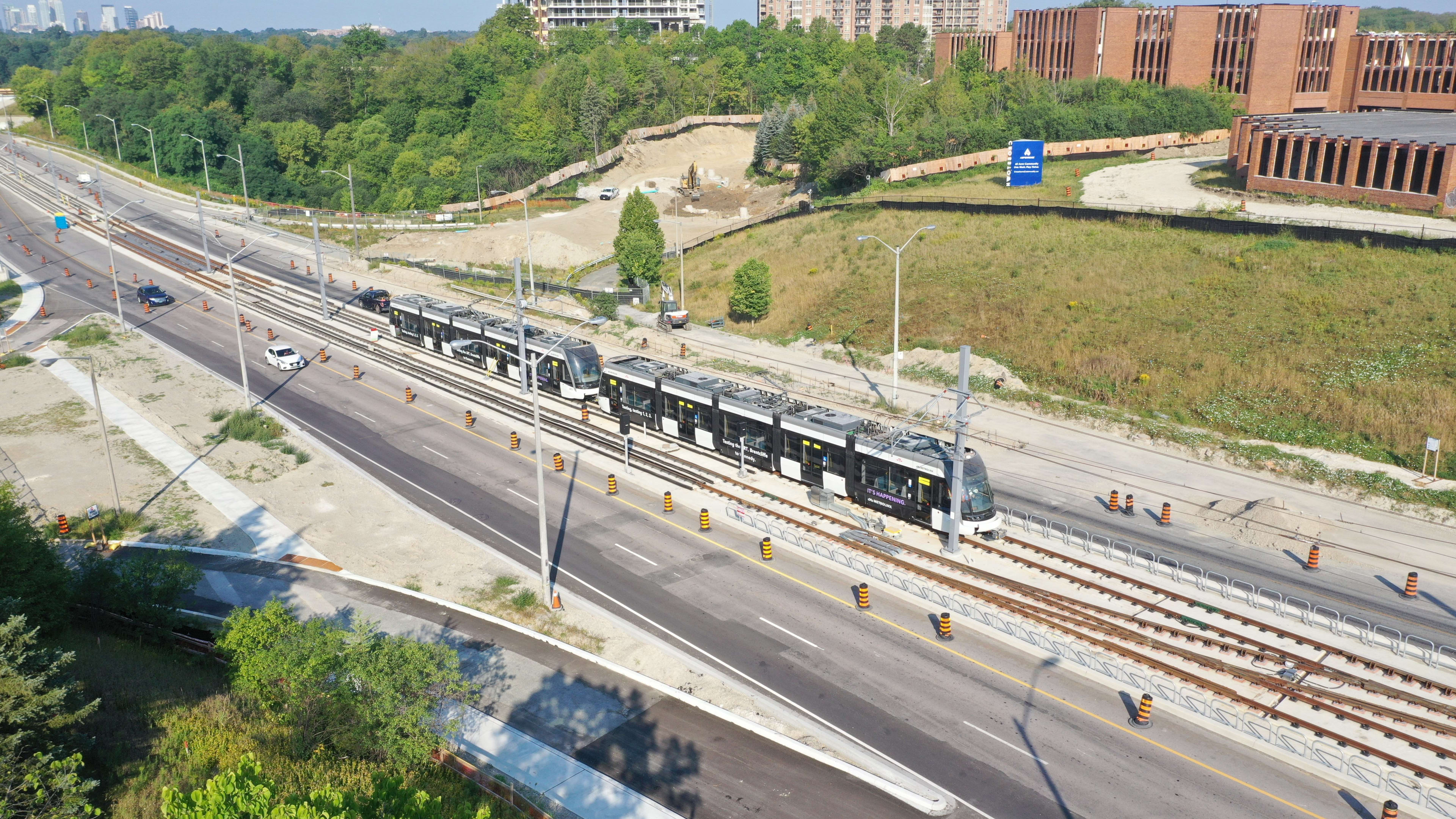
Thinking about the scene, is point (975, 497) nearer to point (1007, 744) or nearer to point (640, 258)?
point (1007, 744)

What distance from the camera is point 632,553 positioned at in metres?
32.6

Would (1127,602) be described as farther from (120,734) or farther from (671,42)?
(671,42)

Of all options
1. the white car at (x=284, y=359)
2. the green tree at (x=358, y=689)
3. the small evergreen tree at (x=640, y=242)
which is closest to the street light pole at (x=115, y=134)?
the small evergreen tree at (x=640, y=242)

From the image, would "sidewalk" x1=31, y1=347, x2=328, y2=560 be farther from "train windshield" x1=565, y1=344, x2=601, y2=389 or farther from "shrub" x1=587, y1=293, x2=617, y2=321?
"shrub" x1=587, y1=293, x2=617, y2=321

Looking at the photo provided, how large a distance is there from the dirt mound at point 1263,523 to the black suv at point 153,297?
69.6 metres

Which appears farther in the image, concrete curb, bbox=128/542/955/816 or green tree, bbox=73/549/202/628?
green tree, bbox=73/549/202/628

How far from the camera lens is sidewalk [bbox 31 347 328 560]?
110 ft

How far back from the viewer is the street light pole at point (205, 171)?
110 meters

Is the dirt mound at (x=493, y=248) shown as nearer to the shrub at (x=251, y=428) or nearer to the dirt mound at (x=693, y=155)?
the dirt mound at (x=693, y=155)

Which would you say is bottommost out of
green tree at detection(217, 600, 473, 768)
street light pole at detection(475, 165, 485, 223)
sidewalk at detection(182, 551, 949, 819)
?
sidewalk at detection(182, 551, 949, 819)

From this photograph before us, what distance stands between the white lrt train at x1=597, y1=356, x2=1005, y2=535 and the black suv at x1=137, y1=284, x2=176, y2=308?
43.5m

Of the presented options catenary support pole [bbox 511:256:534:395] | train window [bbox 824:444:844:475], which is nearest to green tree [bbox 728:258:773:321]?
catenary support pole [bbox 511:256:534:395]

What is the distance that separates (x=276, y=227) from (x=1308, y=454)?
92399 millimetres

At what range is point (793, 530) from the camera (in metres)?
33.6
